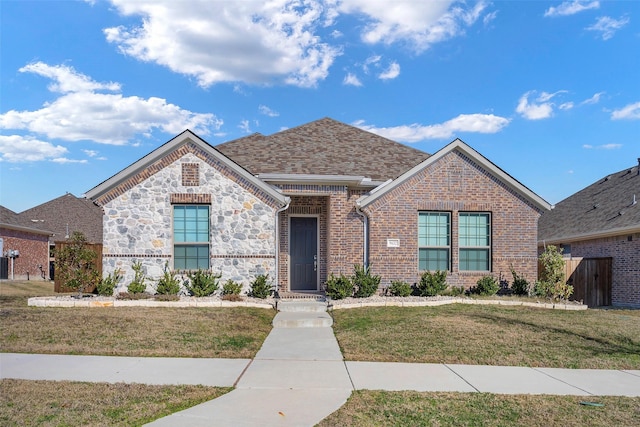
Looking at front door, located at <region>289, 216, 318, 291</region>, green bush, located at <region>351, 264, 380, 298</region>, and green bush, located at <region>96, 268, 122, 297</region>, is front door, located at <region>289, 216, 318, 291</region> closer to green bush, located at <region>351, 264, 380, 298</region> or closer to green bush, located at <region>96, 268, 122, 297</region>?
green bush, located at <region>351, 264, 380, 298</region>

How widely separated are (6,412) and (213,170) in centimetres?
995

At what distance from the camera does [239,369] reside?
7477 millimetres

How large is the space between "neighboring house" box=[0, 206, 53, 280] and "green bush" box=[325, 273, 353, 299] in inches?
865

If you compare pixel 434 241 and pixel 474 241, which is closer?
pixel 434 241

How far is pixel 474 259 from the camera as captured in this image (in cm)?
1605

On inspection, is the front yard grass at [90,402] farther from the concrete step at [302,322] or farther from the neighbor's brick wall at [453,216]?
the neighbor's brick wall at [453,216]

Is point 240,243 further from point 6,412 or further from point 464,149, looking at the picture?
point 6,412

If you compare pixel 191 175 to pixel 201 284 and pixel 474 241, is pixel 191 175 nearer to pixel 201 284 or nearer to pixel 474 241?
pixel 201 284

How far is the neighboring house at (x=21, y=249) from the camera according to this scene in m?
28.7

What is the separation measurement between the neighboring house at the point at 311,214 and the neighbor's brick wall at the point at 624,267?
4612 mm

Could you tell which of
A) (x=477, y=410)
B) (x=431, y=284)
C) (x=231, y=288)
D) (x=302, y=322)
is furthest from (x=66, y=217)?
(x=477, y=410)

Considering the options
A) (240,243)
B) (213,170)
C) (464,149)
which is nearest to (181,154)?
(213,170)

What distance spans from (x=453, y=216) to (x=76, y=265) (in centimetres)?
1116

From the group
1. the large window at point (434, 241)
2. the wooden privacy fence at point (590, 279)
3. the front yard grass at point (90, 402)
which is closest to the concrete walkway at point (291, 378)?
the front yard grass at point (90, 402)
